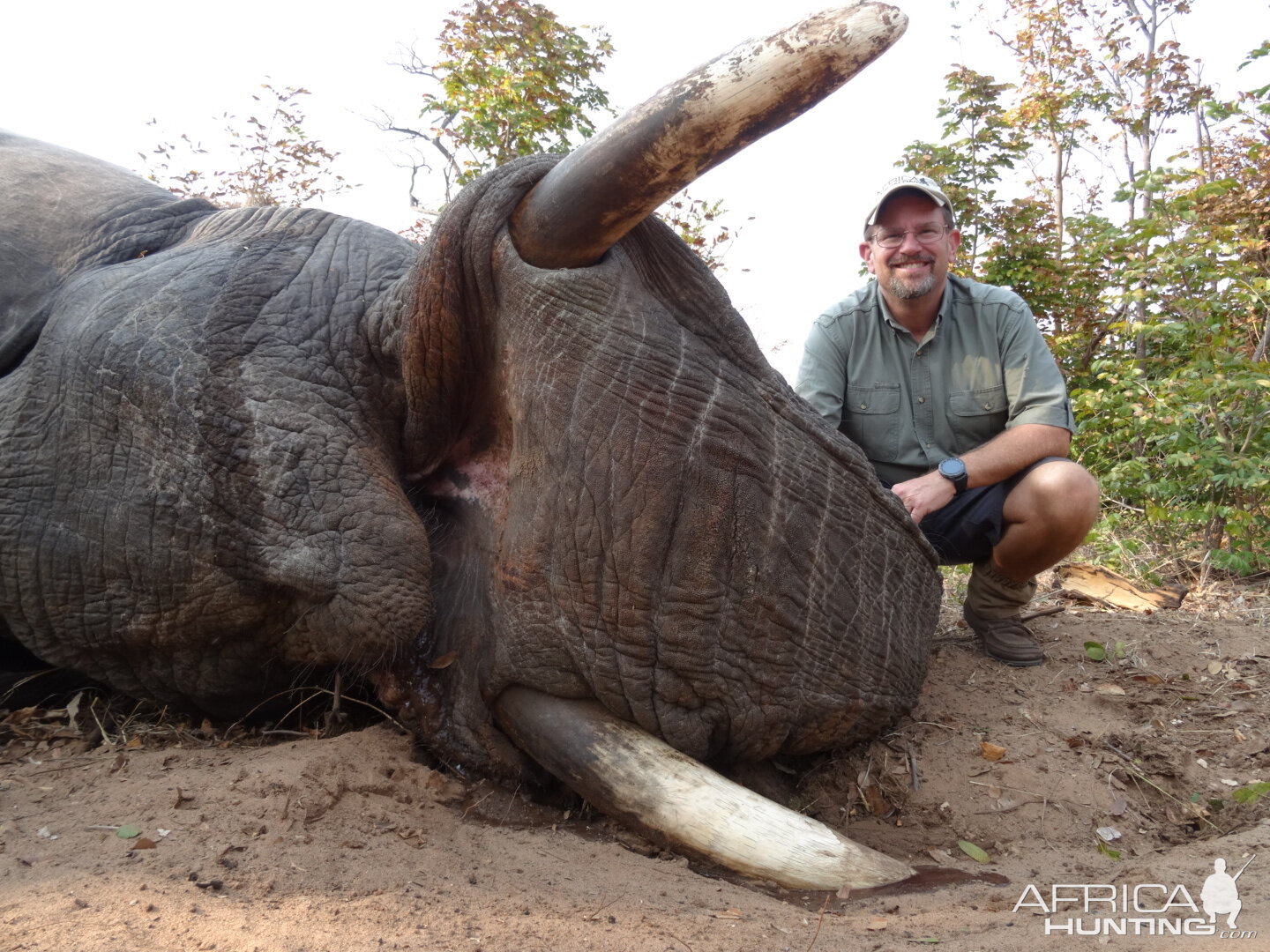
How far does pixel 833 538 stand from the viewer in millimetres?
2670

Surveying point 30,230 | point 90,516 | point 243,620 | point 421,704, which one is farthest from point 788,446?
point 30,230

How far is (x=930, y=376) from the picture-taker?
4332 millimetres

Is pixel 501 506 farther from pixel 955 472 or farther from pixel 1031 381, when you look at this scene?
pixel 1031 381

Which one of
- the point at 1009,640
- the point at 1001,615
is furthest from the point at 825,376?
the point at 1009,640

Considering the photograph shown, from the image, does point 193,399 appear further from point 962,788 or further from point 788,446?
point 962,788

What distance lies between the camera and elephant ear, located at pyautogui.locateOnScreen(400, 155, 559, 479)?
2.58m

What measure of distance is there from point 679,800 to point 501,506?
866mm

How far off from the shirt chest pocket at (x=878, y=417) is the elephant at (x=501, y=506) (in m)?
1.50

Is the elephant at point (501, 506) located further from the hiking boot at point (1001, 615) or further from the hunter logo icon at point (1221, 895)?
the hiking boot at point (1001, 615)

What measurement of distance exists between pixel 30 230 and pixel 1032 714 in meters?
3.59

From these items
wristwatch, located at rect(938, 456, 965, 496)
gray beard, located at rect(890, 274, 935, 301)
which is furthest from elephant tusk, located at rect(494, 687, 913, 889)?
gray beard, located at rect(890, 274, 935, 301)

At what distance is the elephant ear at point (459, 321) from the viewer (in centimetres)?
258

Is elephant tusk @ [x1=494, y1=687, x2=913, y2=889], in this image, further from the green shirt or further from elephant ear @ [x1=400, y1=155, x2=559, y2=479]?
the green shirt

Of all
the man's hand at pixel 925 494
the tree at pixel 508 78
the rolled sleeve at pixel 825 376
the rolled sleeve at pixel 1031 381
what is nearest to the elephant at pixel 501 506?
the man's hand at pixel 925 494
